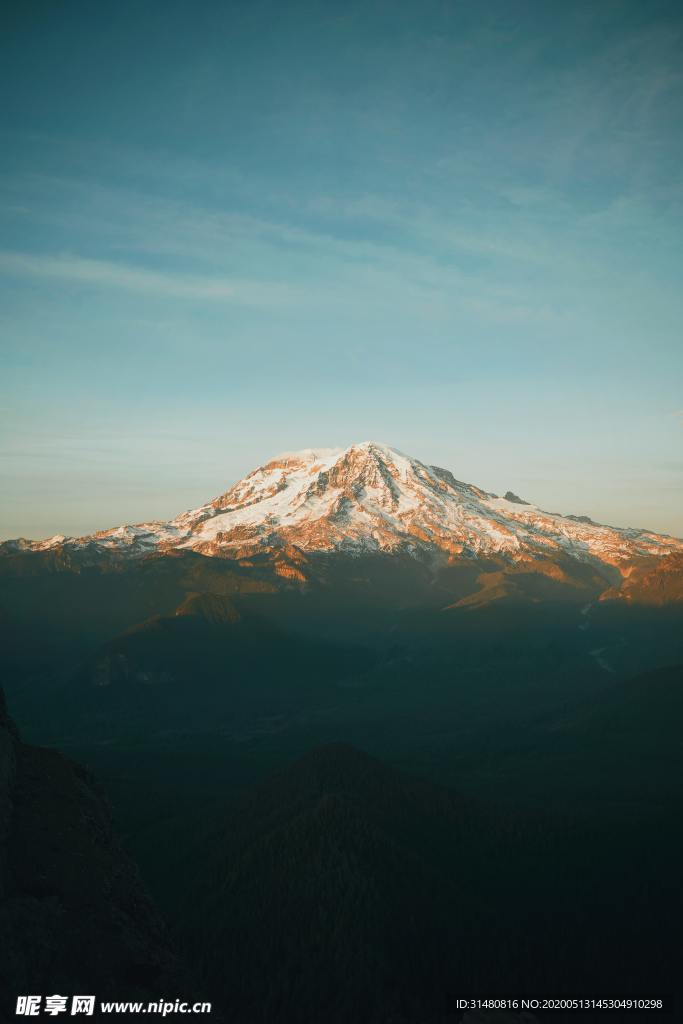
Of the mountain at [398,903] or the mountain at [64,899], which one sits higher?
the mountain at [64,899]

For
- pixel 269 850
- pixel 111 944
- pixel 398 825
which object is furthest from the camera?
pixel 398 825

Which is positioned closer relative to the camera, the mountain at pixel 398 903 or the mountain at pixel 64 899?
the mountain at pixel 64 899

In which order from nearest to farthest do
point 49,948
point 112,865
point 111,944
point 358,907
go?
point 49,948
point 111,944
point 112,865
point 358,907

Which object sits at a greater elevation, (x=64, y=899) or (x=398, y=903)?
(x=64, y=899)

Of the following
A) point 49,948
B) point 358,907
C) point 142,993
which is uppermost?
point 49,948

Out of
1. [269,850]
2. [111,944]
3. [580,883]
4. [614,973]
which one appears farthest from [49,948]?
[580,883]

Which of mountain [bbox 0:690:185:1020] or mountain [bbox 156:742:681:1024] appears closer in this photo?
mountain [bbox 0:690:185:1020]

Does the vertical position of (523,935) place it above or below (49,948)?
below

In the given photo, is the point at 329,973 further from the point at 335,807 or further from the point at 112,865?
the point at 112,865

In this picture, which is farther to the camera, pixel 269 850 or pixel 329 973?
pixel 269 850

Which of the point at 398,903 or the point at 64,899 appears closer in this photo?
the point at 64,899

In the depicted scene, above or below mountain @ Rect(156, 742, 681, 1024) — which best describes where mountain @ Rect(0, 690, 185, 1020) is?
above
